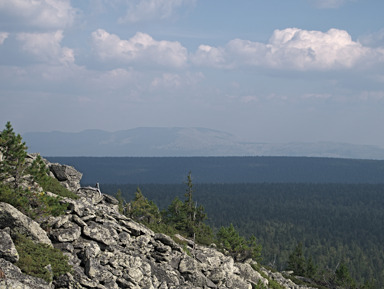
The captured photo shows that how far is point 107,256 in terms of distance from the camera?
104 feet

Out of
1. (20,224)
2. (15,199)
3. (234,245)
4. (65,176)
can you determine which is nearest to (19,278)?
(20,224)

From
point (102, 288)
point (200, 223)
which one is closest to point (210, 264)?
point (102, 288)

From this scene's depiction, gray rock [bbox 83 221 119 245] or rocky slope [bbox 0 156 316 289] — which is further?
gray rock [bbox 83 221 119 245]

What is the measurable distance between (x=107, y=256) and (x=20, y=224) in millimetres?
6231

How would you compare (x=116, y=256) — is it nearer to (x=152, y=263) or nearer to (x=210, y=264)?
(x=152, y=263)

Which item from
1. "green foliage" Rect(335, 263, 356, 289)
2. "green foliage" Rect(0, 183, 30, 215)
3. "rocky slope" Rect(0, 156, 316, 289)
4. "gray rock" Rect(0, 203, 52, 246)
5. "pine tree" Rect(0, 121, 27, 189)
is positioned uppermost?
"pine tree" Rect(0, 121, 27, 189)

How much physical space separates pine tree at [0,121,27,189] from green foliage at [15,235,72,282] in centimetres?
873

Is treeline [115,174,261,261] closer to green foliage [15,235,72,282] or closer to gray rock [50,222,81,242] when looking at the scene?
gray rock [50,222,81,242]

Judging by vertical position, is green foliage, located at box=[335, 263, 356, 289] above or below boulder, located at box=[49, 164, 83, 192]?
below

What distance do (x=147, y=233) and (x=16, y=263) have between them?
15379mm

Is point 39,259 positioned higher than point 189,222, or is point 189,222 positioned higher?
point 39,259

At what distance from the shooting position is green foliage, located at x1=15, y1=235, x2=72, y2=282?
24.9 meters

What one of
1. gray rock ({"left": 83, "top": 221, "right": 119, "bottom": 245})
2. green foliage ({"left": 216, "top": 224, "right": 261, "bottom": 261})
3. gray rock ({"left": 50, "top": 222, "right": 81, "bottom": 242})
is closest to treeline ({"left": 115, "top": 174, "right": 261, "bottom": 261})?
green foliage ({"left": 216, "top": 224, "right": 261, "bottom": 261})

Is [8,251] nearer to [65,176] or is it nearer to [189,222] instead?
[65,176]
